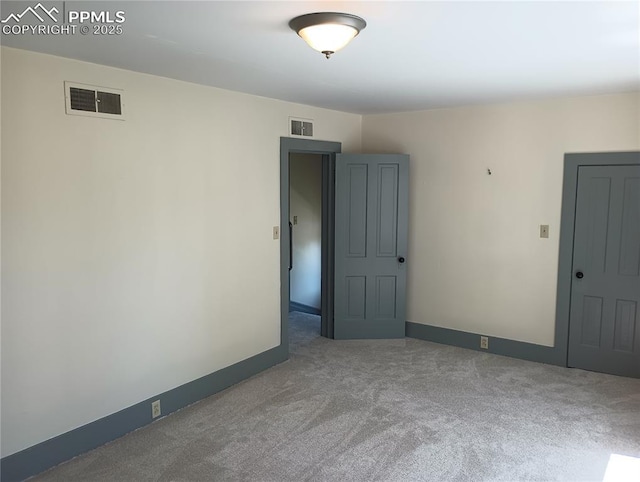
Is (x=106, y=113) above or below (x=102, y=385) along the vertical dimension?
above

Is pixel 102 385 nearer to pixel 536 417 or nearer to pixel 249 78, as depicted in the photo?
pixel 249 78

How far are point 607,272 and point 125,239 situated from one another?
3990 mm

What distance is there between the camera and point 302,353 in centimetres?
499

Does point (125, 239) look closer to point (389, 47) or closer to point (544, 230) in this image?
point (389, 47)

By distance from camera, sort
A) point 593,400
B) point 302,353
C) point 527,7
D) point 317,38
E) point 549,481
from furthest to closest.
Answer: point 302,353
point 593,400
point 549,481
point 317,38
point 527,7

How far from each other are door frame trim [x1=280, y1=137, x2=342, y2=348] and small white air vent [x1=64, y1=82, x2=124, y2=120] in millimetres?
1658

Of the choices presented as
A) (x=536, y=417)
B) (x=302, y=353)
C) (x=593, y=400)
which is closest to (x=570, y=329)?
(x=593, y=400)

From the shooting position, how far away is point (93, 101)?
305cm

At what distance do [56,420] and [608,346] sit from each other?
441cm

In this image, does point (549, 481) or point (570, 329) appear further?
point (570, 329)

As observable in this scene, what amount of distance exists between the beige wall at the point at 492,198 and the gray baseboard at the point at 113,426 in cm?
211

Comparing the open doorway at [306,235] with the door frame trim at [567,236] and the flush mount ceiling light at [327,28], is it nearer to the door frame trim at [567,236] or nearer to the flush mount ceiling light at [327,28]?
the door frame trim at [567,236]

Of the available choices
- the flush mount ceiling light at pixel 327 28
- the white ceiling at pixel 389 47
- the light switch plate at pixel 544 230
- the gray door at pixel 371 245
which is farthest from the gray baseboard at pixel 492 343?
the flush mount ceiling light at pixel 327 28

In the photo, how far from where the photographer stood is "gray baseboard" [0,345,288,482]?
112 inches
